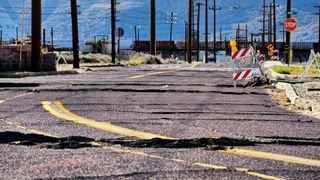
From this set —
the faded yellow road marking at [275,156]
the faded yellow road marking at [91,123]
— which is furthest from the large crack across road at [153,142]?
the faded yellow road marking at [91,123]

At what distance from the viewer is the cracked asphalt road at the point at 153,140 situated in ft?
19.8

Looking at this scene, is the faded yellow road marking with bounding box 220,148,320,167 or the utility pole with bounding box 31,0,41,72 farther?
the utility pole with bounding box 31,0,41,72

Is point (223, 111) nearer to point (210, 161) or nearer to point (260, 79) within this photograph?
point (210, 161)

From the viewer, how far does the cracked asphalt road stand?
19.8 feet

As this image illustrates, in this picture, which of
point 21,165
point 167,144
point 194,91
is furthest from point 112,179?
point 194,91

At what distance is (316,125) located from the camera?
392 inches

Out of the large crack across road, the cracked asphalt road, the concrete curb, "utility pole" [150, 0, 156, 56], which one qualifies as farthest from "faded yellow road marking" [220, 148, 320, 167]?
"utility pole" [150, 0, 156, 56]

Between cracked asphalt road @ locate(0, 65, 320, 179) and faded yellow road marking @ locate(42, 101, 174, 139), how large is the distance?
0.04m

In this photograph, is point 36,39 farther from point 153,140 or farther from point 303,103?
point 153,140

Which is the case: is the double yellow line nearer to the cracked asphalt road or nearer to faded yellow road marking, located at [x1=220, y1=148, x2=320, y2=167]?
the cracked asphalt road

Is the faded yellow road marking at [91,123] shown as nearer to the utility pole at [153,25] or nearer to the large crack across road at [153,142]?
the large crack across road at [153,142]

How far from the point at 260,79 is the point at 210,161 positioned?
46.7 ft

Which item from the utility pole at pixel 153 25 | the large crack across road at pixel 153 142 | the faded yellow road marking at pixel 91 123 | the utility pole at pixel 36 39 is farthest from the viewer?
Answer: the utility pole at pixel 153 25

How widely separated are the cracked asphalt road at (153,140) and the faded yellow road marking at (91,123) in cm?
4
